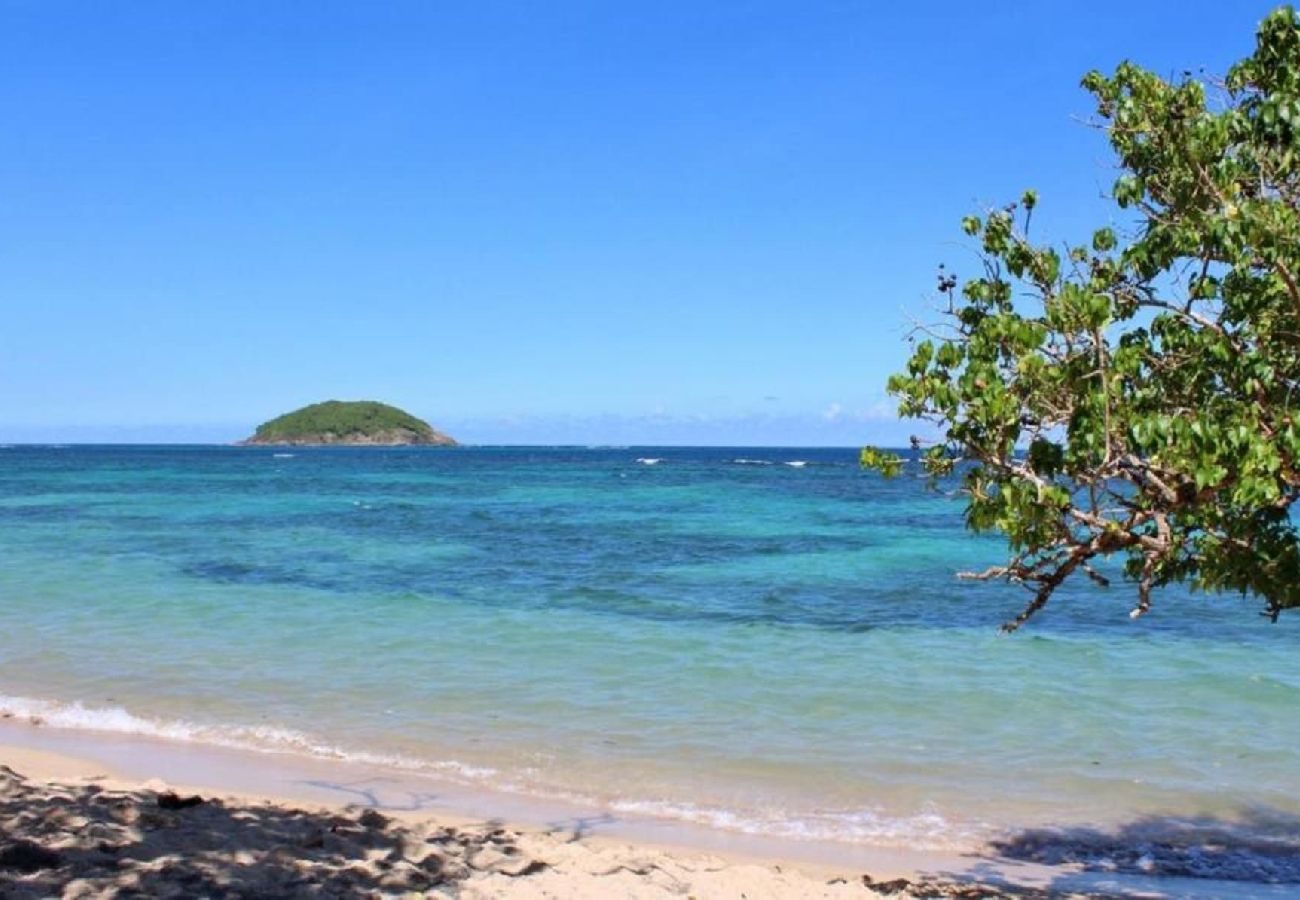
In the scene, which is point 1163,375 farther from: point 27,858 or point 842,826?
point 27,858

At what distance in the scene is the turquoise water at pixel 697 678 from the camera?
29.8 ft

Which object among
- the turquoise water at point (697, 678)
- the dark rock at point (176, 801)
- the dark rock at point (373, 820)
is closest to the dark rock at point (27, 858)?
the dark rock at point (176, 801)

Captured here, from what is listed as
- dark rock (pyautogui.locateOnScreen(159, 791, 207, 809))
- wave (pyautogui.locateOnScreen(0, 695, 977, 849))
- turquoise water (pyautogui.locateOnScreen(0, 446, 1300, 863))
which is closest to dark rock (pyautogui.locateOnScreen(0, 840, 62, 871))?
dark rock (pyautogui.locateOnScreen(159, 791, 207, 809))

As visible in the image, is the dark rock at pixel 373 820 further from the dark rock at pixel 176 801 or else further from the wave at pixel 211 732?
the wave at pixel 211 732

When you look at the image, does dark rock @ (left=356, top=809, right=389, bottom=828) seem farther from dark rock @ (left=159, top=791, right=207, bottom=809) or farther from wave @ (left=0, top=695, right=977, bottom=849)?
wave @ (left=0, top=695, right=977, bottom=849)

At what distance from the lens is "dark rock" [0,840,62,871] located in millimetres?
5531

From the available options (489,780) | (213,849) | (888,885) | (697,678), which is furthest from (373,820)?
(697,678)

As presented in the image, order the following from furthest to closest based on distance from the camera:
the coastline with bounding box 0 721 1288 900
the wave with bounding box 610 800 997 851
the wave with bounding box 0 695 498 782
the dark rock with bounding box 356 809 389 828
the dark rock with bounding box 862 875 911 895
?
the wave with bounding box 0 695 498 782
the wave with bounding box 610 800 997 851
the dark rock with bounding box 356 809 389 828
the dark rock with bounding box 862 875 911 895
the coastline with bounding box 0 721 1288 900

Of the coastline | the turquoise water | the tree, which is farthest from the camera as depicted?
the turquoise water

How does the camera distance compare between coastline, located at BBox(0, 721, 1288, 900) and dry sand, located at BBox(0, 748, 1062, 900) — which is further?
coastline, located at BBox(0, 721, 1288, 900)

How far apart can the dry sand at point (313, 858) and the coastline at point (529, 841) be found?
0.07 ft

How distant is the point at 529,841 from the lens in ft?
A: 23.5

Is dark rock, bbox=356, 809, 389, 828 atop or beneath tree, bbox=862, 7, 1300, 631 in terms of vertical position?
beneath

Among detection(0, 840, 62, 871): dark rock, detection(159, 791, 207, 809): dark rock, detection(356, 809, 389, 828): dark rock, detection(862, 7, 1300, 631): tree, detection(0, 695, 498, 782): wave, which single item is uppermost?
detection(862, 7, 1300, 631): tree
